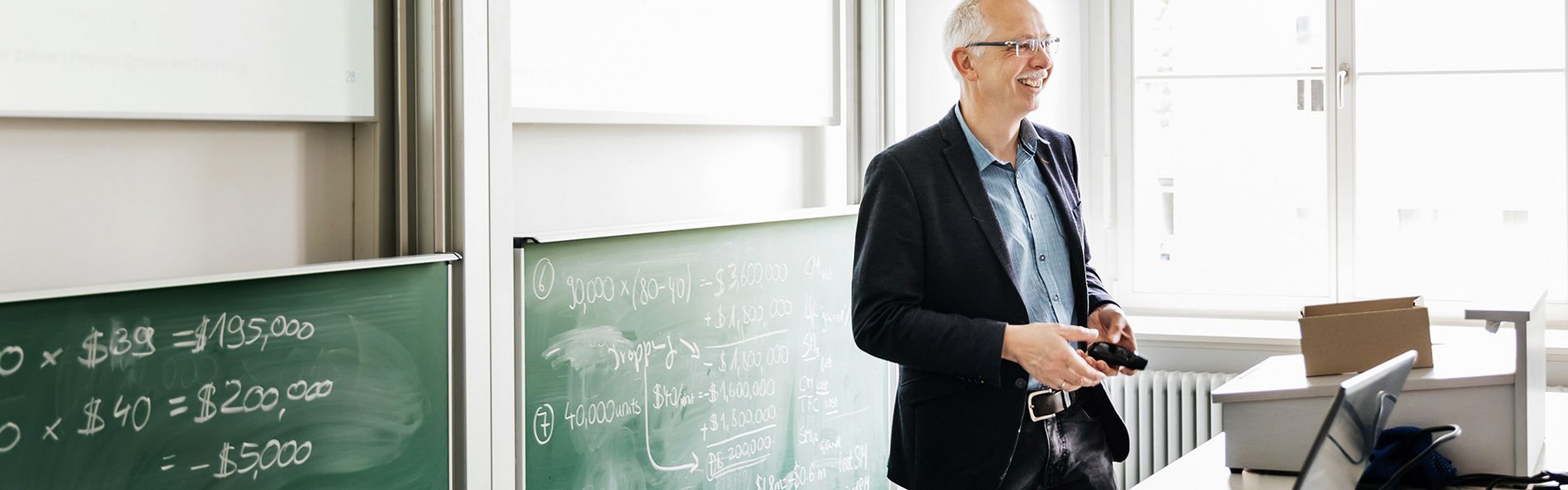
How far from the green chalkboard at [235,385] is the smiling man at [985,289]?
702 millimetres

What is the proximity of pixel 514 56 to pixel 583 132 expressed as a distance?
0.30 m

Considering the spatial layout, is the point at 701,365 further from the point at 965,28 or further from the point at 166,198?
the point at 166,198

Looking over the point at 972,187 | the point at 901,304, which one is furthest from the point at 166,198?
the point at 972,187

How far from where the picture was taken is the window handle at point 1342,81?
3.82m

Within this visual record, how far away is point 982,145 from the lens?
2.03 metres

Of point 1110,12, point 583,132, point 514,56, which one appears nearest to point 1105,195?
point 1110,12

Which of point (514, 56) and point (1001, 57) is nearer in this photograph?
point (1001, 57)

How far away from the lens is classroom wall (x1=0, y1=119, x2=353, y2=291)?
5.12ft

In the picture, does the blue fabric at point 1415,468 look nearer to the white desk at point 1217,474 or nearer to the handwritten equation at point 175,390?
the white desk at point 1217,474

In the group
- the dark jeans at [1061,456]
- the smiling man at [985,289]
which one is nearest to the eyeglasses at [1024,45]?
the smiling man at [985,289]

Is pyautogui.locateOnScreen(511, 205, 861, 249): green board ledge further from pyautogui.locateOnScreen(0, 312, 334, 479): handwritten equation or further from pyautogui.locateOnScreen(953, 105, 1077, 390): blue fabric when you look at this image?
pyautogui.locateOnScreen(953, 105, 1077, 390): blue fabric

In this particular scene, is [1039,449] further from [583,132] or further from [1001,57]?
[583,132]

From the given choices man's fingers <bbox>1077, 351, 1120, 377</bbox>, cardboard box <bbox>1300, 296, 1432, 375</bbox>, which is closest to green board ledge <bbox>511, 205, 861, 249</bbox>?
man's fingers <bbox>1077, 351, 1120, 377</bbox>

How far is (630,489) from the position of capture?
2484 millimetres
